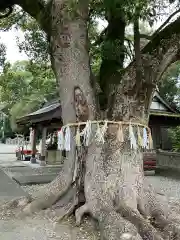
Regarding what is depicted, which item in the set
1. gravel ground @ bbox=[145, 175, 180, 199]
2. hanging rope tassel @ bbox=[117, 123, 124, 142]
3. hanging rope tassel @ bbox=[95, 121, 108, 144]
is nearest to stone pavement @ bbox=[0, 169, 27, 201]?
gravel ground @ bbox=[145, 175, 180, 199]

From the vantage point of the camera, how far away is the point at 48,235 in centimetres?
618

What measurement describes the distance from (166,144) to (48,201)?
45.6 feet

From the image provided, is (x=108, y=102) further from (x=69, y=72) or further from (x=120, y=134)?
(x=69, y=72)

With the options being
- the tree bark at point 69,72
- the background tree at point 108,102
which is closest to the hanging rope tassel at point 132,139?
the background tree at point 108,102

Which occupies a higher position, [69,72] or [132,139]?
[69,72]

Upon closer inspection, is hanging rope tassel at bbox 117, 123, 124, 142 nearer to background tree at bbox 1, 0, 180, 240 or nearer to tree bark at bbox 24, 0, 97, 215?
background tree at bbox 1, 0, 180, 240

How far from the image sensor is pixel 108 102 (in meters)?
7.33

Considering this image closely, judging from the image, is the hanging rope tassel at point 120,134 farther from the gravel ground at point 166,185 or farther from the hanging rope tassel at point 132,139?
the gravel ground at point 166,185

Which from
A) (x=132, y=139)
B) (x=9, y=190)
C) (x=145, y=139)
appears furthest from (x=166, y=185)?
(x=132, y=139)

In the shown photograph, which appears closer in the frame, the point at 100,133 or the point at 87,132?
the point at 100,133

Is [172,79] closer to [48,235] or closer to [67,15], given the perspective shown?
[67,15]

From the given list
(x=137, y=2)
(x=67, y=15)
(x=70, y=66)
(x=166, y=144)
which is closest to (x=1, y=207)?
(x=70, y=66)

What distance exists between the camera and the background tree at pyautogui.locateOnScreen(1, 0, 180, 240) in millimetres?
6672

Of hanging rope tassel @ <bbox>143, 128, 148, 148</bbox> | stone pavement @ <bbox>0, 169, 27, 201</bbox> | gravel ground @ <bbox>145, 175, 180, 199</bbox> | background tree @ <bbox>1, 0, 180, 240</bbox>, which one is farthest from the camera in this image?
gravel ground @ <bbox>145, 175, 180, 199</bbox>
